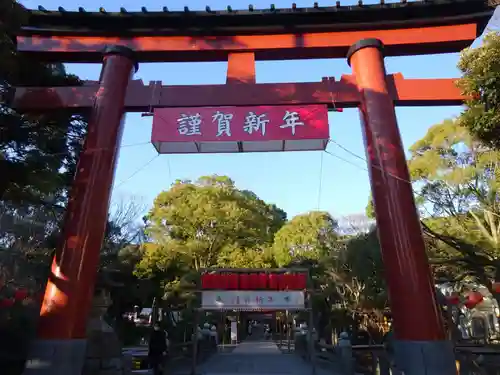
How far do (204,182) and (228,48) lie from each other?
59.2 ft

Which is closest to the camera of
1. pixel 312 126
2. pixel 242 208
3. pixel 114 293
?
pixel 312 126

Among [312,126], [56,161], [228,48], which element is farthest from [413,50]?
[56,161]

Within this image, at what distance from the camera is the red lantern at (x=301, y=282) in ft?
34.9

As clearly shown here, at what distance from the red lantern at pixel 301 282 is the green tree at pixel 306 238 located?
16326mm

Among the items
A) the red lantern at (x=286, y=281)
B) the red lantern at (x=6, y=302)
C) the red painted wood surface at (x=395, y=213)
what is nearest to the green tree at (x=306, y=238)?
the red lantern at (x=286, y=281)

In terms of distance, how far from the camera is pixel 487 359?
377 inches

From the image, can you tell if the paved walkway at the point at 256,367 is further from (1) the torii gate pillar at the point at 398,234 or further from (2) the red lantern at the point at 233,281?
(1) the torii gate pillar at the point at 398,234

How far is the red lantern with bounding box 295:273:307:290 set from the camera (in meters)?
10.6

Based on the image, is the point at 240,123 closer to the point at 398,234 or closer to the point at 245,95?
the point at 245,95

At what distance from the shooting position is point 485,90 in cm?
715

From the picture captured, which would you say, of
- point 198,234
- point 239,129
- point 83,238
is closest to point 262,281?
point 239,129

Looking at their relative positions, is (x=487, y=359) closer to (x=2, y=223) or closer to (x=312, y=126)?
(x=312, y=126)

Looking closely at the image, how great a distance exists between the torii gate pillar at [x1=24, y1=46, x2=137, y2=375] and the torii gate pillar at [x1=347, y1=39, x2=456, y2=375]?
18.4ft

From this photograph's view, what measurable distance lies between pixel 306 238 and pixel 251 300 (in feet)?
61.6
